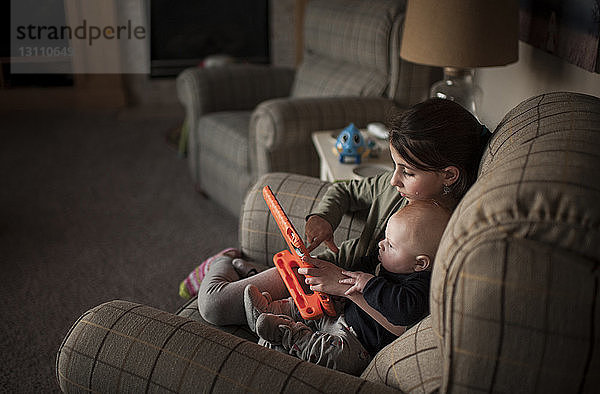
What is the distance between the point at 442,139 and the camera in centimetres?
112

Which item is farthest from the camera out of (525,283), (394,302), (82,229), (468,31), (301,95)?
(301,95)

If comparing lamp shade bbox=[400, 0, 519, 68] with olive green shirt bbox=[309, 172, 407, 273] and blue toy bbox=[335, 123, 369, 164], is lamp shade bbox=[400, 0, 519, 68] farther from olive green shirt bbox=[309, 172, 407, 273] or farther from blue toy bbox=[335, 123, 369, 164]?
olive green shirt bbox=[309, 172, 407, 273]

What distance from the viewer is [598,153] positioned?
30.5 inches

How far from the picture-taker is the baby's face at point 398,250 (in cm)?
112

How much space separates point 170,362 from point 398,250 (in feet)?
1.50

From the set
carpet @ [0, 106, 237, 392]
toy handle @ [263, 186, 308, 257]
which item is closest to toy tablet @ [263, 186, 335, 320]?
toy handle @ [263, 186, 308, 257]

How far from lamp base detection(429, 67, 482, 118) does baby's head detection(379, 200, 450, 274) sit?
2.80 ft

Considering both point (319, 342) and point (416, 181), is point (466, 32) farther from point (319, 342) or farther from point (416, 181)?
point (319, 342)

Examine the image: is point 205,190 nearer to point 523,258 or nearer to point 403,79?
point 403,79

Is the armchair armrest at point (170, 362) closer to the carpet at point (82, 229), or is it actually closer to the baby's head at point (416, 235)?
the baby's head at point (416, 235)

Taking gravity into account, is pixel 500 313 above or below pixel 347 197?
above

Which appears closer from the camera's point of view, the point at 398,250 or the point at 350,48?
the point at 398,250

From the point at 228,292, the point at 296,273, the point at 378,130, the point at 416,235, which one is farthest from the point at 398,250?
the point at 378,130

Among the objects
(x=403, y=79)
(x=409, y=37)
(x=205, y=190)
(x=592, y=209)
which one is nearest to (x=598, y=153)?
(x=592, y=209)
